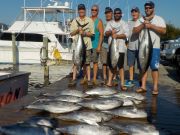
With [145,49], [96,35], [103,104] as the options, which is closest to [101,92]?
[145,49]

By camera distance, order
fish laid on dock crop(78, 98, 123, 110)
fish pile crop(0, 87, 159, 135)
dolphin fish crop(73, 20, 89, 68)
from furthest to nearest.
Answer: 1. dolphin fish crop(73, 20, 89, 68)
2. fish laid on dock crop(78, 98, 123, 110)
3. fish pile crop(0, 87, 159, 135)

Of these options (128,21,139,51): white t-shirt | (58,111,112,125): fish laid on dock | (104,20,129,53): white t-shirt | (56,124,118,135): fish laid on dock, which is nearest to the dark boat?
(104,20,129,53): white t-shirt

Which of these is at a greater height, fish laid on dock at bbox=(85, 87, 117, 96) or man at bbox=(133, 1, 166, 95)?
man at bbox=(133, 1, 166, 95)

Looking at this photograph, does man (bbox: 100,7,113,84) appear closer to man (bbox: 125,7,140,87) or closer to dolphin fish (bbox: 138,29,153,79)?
man (bbox: 125,7,140,87)

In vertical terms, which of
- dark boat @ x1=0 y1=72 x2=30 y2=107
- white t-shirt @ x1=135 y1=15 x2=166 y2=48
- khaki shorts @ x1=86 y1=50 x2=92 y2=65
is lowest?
dark boat @ x1=0 y1=72 x2=30 y2=107

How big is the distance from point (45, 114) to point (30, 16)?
2544cm

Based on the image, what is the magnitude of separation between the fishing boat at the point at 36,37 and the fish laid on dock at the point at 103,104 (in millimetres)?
22943

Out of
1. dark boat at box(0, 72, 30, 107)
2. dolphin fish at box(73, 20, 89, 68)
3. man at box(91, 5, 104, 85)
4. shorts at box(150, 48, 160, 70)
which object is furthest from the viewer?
dark boat at box(0, 72, 30, 107)

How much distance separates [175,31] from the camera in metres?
59.9

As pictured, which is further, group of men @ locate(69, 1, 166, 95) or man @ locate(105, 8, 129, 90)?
man @ locate(105, 8, 129, 90)

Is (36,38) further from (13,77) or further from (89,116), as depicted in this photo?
(89,116)

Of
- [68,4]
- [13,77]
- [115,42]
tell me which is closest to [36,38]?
[68,4]

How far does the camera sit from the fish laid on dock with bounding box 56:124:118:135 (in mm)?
4332

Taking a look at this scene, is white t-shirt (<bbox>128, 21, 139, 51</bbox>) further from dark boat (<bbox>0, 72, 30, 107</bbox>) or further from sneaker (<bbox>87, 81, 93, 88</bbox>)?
dark boat (<bbox>0, 72, 30, 107</bbox>)
